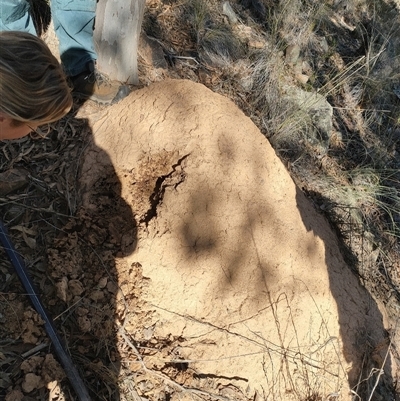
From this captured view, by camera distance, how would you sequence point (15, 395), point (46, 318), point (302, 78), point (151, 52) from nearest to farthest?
point (15, 395) → point (46, 318) → point (151, 52) → point (302, 78)

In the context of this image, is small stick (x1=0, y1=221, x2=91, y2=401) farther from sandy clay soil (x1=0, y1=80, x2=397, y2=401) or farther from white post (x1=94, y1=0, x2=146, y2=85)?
white post (x1=94, y1=0, x2=146, y2=85)

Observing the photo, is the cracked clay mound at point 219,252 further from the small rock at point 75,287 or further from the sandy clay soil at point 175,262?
the small rock at point 75,287

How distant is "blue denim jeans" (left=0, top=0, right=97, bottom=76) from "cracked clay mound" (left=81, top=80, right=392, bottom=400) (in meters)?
0.38

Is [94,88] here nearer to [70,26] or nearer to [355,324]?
[70,26]

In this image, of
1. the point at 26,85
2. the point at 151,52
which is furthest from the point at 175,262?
the point at 151,52

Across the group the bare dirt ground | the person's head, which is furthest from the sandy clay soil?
the person's head

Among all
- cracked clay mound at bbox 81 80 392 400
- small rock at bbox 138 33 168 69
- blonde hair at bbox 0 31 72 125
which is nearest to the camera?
blonde hair at bbox 0 31 72 125

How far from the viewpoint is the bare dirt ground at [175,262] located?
2.07 meters

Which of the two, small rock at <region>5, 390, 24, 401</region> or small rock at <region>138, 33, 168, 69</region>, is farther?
small rock at <region>138, 33, 168, 69</region>

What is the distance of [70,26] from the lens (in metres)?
2.44

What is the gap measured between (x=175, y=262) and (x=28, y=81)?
1028mm

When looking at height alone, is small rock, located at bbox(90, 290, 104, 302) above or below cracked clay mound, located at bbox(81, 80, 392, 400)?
below

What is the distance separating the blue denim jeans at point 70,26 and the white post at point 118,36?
0.05 meters

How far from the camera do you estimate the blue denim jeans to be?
2278mm
